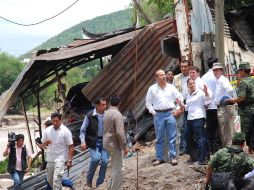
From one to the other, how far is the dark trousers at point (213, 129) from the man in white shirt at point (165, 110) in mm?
499

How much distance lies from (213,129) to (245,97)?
1.12 m

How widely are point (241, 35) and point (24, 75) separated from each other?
658 cm

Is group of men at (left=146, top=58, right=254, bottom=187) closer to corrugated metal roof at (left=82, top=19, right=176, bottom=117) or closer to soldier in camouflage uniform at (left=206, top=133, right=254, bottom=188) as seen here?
soldier in camouflage uniform at (left=206, top=133, right=254, bottom=188)

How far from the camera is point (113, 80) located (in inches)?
555

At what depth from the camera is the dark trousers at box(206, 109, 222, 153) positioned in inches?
364

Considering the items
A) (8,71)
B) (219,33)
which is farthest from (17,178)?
(8,71)

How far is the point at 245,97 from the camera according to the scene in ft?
27.7

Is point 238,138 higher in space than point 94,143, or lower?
higher

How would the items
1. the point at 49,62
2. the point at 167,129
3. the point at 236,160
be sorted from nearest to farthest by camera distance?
1. the point at 236,160
2. the point at 167,129
3. the point at 49,62

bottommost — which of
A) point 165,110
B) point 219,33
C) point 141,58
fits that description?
point 165,110

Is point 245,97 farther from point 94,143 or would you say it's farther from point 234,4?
point 234,4

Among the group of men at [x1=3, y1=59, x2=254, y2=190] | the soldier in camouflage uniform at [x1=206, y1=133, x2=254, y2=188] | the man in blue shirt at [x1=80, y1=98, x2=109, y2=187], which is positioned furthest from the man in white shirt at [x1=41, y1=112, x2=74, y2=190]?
the soldier in camouflage uniform at [x1=206, y1=133, x2=254, y2=188]

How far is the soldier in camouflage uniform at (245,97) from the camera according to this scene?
27.5 feet

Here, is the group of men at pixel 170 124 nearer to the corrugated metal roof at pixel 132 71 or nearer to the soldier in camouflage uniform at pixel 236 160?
the soldier in camouflage uniform at pixel 236 160
